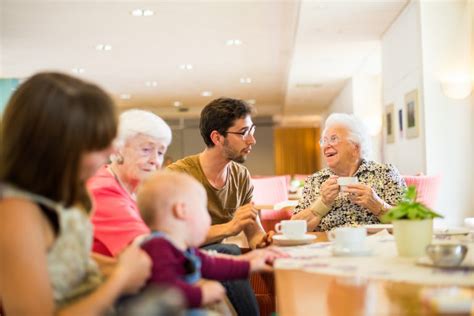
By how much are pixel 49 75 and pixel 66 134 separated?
0.50 ft

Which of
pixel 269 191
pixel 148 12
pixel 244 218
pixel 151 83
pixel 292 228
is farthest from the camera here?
pixel 151 83

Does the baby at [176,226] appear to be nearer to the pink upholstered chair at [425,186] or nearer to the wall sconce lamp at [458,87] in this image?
the pink upholstered chair at [425,186]

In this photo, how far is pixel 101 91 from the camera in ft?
4.21

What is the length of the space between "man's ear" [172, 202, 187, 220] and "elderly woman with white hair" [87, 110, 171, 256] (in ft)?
1.05

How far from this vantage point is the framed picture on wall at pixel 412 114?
245 inches

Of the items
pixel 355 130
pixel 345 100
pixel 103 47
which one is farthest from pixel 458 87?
pixel 345 100

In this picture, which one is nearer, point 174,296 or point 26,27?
point 174,296

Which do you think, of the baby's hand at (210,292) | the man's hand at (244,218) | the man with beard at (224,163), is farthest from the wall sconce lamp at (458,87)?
the baby's hand at (210,292)

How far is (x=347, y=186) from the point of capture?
9.46 feet

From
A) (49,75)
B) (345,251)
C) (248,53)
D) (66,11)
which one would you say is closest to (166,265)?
(49,75)

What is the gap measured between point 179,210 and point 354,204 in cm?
172

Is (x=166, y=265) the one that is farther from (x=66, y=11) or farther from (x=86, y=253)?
(x=66, y=11)

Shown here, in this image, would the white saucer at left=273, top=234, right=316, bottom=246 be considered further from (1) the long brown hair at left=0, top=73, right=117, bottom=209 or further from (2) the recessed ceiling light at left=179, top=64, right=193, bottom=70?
(2) the recessed ceiling light at left=179, top=64, right=193, bottom=70

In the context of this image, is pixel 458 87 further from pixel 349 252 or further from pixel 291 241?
pixel 349 252
